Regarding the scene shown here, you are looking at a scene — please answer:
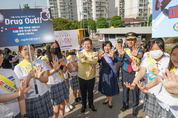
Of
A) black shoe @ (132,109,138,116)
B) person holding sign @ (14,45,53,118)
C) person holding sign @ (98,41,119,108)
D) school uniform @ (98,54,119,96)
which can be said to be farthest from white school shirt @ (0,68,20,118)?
black shoe @ (132,109,138,116)

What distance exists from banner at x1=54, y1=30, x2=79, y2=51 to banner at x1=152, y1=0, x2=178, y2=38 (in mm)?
2349

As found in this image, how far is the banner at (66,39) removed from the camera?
3.49m

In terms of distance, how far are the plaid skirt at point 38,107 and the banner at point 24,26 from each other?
3.29 ft

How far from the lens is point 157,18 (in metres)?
1.75

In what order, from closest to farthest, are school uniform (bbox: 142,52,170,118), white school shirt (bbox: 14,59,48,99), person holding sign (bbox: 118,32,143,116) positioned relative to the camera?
1. white school shirt (bbox: 14,59,48,99)
2. school uniform (bbox: 142,52,170,118)
3. person holding sign (bbox: 118,32,143,116)

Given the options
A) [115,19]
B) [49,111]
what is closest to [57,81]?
[49,111]

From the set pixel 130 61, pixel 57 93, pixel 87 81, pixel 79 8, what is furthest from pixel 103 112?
pixel 79 8

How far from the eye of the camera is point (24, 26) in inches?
72.9

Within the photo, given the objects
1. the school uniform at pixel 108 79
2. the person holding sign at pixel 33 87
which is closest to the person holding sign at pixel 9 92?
the person holding sign at pixel 33 87

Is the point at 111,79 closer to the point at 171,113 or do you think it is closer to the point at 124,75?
the point at 124,75

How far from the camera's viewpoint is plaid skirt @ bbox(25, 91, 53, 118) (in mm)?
1992

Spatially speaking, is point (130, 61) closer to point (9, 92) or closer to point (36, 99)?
point (36, 99)

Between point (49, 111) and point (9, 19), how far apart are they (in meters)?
1.77

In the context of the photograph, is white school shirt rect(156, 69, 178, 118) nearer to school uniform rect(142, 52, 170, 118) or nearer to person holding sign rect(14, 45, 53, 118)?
school uniform rect(142, 52, 170, 118)
